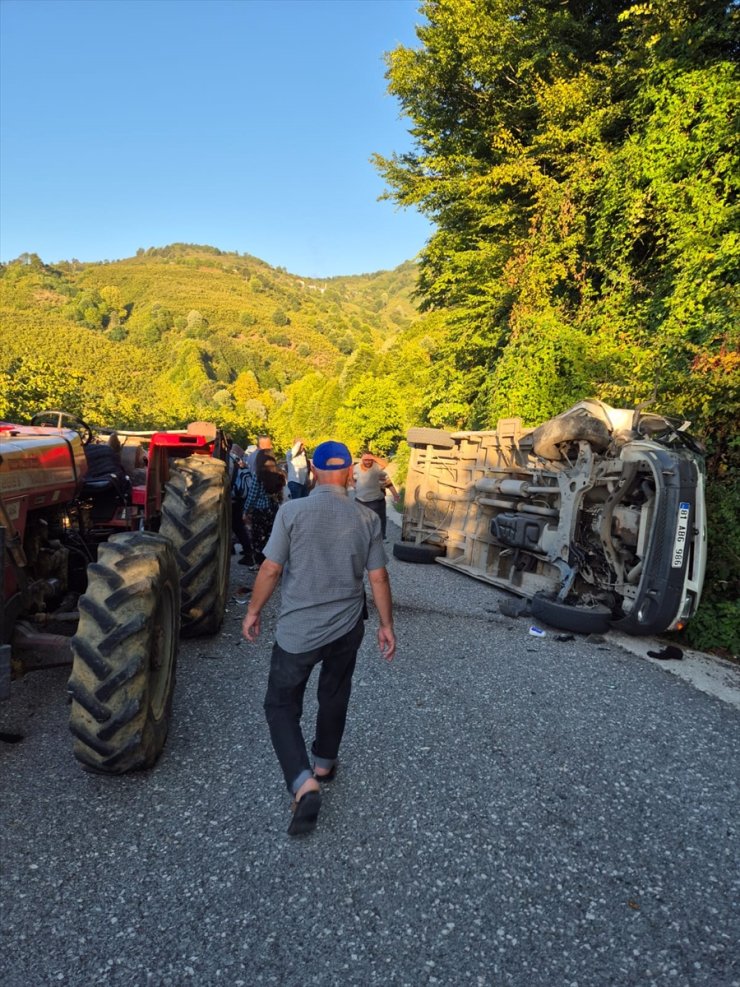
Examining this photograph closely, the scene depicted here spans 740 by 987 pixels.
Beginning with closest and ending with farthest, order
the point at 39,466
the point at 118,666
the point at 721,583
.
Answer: the point at 118,666, the point at 39,466, the point at 721,583

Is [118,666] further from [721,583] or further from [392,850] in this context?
[721,583]

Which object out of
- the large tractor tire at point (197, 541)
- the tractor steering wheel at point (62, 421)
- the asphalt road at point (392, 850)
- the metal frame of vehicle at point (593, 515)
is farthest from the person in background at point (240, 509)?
the asphalt road at point (392, 850)

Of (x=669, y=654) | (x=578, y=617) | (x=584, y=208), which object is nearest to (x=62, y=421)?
(x=578, y=617)

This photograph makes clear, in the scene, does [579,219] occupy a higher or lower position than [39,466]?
higher

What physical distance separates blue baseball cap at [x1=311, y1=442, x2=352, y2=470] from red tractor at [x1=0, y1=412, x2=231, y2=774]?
1.01 meters

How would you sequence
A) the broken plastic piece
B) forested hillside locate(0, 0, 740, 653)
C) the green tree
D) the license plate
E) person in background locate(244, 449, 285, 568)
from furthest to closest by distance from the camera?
the green tree
forested hillside locate(0, 0, 740, 653)
person in background locate(244, 449, 285, 568)
the broken plastic piece
the license plate

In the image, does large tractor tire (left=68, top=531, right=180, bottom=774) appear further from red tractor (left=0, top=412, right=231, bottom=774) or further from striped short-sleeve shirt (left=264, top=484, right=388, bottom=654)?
striped short-sleeve shirt (left=264, top=484, right=388, bottom=654)

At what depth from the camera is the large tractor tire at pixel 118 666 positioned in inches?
111

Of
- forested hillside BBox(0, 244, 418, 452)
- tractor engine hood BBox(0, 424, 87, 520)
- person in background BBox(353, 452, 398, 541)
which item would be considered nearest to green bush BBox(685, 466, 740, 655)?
person in background BBox(353, 452, 398, 541)

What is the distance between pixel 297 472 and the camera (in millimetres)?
9641

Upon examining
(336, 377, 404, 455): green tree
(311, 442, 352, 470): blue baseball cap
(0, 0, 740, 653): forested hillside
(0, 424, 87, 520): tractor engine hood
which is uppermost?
(0, 0, 740, 653): forested hillside

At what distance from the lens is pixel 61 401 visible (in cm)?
1852

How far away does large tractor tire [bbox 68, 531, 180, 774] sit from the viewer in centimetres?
281

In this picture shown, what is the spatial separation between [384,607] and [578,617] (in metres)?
3.49
